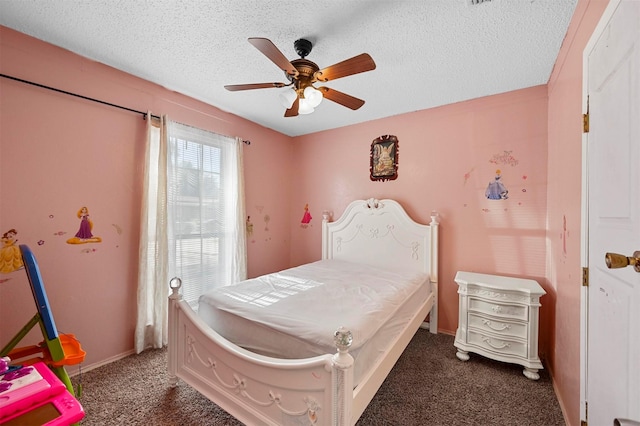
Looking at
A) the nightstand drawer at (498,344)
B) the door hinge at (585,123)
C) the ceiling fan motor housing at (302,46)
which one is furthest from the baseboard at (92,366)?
the door hinge at (585,123)

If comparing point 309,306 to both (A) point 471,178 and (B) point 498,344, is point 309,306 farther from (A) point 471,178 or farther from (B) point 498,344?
(A) point 471,178

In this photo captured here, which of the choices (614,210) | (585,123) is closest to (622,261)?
(614,210)

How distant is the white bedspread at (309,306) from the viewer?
1.45 metres

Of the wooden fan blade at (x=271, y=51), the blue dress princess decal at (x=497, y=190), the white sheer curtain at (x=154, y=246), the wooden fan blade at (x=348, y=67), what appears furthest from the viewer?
the blue dress princess decal at (x=497, y=190)

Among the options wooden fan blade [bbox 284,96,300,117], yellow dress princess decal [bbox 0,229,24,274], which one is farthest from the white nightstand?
yellow dress princess decal [bbox 0,229,24,274]

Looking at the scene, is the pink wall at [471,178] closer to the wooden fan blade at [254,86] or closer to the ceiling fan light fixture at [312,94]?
the ceiling fan light fixture at [312,94]

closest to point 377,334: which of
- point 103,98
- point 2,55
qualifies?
point 103,98

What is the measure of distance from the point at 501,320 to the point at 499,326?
55 mm

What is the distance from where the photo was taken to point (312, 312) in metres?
1.67

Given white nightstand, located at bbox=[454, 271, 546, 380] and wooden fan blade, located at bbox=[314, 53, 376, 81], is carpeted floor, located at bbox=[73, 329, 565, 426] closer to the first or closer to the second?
white nightstand, located at bbox=[454, 271, 546, 380]

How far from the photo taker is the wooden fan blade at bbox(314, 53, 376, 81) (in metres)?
1.51

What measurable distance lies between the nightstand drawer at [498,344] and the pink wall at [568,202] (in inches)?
8.5

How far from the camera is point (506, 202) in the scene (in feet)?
8.63

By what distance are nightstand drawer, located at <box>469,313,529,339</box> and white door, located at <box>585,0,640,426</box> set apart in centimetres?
93
